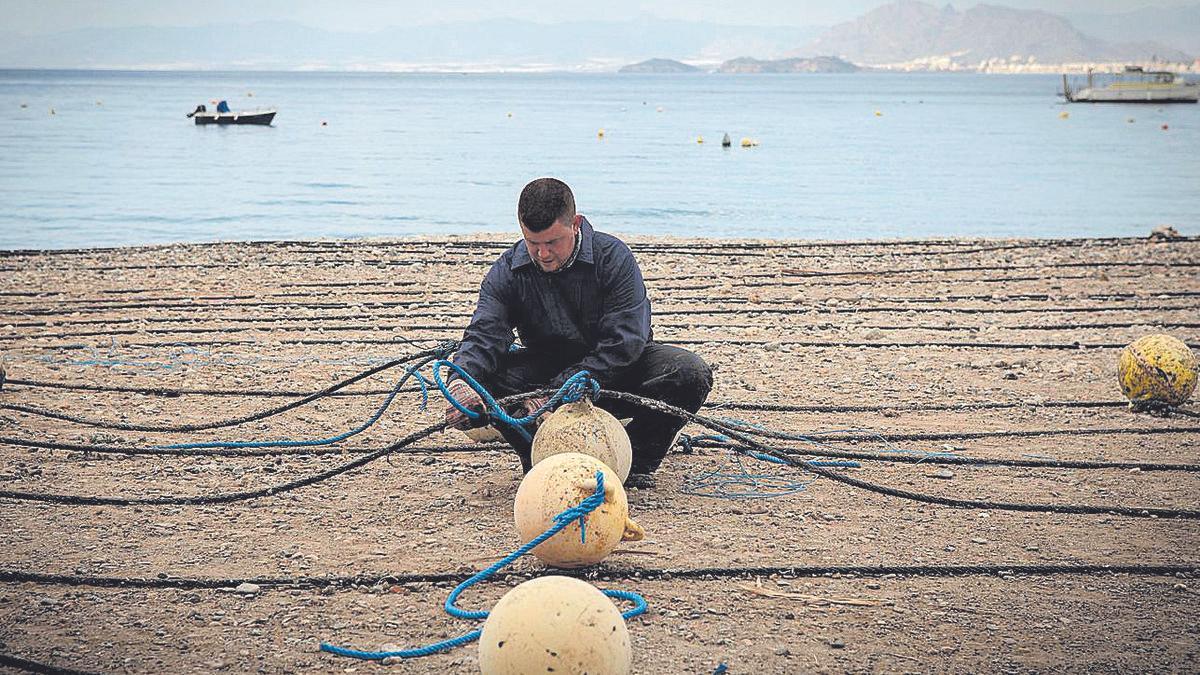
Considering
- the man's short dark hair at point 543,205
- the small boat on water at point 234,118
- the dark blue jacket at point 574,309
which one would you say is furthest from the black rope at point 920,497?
the small boat on water at point 234,118

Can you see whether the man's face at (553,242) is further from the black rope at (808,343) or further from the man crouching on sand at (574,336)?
the black rope at (808,343)

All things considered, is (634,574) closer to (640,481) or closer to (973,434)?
(640,481)

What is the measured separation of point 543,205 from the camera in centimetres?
446

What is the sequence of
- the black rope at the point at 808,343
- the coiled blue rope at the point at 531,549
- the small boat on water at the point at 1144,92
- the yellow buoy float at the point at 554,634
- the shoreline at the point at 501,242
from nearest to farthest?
1. the yellow buoy float at the point at 554,634
2. the coiled blue rope at the point at 531,549
3. the black rope at the point at 808,343
4. the shoreline at the point at 501,242
5. the small boat on water at the point at 1144,92

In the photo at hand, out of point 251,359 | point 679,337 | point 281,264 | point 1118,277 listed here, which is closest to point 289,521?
point 251,359

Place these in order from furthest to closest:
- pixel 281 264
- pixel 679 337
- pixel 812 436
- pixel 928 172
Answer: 1. pixel 928 172
2. pixel 281 264
3. pixel 679 337
4. pixel 812 436

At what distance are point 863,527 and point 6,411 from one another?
4649mm

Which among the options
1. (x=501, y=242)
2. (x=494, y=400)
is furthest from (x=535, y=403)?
(x=501, y=242)

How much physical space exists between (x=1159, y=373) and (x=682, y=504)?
10.2 ft

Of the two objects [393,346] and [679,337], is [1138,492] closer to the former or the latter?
[679,337]

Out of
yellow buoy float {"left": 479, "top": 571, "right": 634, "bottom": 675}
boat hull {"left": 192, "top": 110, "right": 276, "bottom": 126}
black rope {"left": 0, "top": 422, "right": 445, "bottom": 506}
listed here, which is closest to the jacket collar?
black rope {"left": 0, "top": 422, "right": 445, "bottom": 506}

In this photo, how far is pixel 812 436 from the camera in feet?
19.7

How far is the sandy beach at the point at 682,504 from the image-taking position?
364 cm

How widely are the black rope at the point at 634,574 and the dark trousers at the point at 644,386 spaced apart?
2.98 feet
